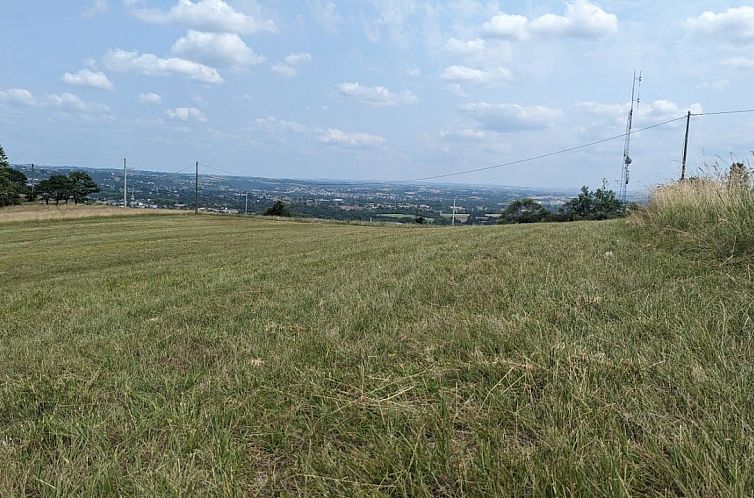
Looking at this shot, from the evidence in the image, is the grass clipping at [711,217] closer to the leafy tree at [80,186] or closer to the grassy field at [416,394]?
the grassy field at [416,394]

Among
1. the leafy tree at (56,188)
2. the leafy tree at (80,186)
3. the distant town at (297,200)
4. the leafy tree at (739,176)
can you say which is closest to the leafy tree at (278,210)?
the distant town at (297,200)

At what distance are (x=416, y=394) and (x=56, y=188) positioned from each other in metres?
91.7

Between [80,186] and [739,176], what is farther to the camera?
[80,186]

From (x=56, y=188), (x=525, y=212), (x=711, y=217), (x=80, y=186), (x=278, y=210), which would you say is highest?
(x=80, y=186)

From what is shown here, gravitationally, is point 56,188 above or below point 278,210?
above

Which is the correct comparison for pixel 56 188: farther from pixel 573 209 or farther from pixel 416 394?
pixel 416 394

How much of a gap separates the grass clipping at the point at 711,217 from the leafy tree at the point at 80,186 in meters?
87.8

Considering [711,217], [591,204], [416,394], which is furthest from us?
[591,204]

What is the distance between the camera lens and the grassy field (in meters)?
1.65

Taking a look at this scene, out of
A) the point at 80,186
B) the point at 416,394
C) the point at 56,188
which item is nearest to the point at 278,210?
the point at 80,186

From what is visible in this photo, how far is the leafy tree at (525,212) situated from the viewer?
60.2m

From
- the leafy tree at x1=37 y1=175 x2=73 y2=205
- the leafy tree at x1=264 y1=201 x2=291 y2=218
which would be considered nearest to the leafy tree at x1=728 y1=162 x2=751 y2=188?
the leafy tree at x1=264 y1=201 x2=291 y2=218

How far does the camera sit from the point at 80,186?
3140 inches

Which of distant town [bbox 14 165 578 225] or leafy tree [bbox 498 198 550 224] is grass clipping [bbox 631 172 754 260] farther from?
leafy tree [bbox 498 198 550 224]
